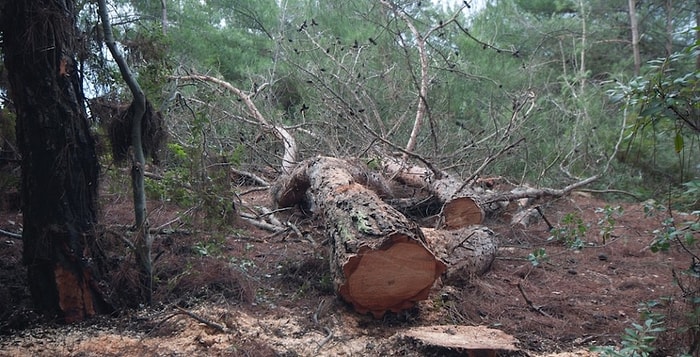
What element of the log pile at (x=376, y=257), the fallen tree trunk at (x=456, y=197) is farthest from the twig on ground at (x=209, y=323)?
the fallen tree trunk at (x=456, y=197)

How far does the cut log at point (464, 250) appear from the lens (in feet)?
14.2

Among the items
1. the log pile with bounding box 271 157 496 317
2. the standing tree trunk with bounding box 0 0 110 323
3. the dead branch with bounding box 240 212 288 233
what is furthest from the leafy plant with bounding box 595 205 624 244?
the standing tree trunk with bounding box 0 0 110 323

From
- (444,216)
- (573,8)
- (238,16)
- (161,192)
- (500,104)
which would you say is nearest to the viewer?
(161,192)

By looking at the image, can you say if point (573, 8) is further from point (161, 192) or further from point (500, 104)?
point (161, 192)

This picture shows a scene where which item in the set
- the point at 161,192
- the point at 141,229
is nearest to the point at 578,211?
the point at 161,192

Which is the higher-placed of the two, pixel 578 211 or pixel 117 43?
pixel 117 43

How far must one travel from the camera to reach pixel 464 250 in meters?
4.56

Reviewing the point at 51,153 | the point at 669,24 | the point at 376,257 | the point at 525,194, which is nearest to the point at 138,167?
the point at 51,153

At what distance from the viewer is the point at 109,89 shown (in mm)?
3486

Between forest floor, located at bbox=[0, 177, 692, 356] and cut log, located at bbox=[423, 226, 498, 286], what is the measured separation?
9 cm

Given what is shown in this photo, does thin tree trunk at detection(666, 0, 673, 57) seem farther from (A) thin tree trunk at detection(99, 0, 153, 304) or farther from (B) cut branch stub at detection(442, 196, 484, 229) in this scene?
(A) thin tree trunk at detection(99, 0, 153, 304)

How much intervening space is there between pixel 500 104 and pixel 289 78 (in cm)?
316

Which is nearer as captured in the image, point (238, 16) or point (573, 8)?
point (238, 16)

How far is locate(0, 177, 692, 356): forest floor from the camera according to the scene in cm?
309
